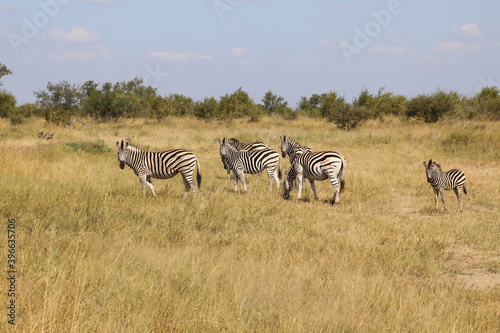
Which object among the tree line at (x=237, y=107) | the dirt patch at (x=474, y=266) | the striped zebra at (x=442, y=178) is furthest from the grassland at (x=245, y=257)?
the tree line at (x=237, y=107)

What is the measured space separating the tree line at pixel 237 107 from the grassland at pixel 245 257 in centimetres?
1739

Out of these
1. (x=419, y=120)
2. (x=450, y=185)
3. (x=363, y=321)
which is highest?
(x=419, y=120)

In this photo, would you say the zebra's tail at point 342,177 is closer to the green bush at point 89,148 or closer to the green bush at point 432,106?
the green bush at point 89,148

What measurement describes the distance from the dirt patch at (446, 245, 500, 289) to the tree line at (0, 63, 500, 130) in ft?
75.4

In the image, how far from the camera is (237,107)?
4091 centimetres

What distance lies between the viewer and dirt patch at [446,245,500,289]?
261 inches

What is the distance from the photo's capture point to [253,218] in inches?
351

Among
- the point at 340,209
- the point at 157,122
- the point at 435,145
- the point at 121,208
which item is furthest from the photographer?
the point at 157,122

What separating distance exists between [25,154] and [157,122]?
935 inches

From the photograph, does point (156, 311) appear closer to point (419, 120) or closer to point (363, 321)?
point (363, 321)

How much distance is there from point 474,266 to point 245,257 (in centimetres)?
412

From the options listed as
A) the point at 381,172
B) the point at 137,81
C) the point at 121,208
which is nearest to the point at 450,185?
the point at 381,172

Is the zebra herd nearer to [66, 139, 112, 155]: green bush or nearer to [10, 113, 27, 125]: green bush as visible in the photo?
[66, 139, 112, 155]: green bush

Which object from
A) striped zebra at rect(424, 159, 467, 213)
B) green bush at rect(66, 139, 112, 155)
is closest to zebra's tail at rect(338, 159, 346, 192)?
striped zebra at rect(424, 159, 467, 213)
